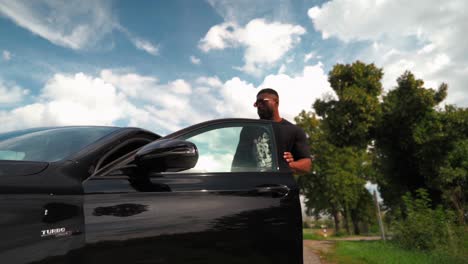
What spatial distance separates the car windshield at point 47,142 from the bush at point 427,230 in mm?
7266

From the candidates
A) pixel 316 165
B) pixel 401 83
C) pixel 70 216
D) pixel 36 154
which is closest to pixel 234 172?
pixel 70 216

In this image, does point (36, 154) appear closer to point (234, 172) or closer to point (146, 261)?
point (146, 261)

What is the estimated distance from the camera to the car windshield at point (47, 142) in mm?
1664

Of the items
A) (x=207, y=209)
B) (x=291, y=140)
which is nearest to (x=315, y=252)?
(x=291, y=140)

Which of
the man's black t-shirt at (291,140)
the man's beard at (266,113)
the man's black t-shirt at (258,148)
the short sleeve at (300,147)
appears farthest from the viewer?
the man's beard at (266,113)

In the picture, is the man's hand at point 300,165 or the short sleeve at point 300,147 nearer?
the man's hand at point 300,165

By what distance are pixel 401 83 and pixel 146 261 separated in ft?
55.1

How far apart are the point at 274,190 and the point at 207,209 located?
0.46m

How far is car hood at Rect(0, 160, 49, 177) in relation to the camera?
4.38 ft

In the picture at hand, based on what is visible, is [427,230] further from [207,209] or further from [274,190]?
[207,209]

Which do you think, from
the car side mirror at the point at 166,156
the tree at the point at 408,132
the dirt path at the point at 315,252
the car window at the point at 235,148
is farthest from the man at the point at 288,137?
the tree at the point at 408,132

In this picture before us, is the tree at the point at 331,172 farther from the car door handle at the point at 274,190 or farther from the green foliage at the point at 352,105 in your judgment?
the car door handle at the point at 274,190

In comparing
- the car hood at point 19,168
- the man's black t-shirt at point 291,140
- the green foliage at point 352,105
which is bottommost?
the car hood at point 19,168

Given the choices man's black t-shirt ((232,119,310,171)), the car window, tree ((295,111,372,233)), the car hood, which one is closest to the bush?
man's black t-shirt ((232,119,310,171))
